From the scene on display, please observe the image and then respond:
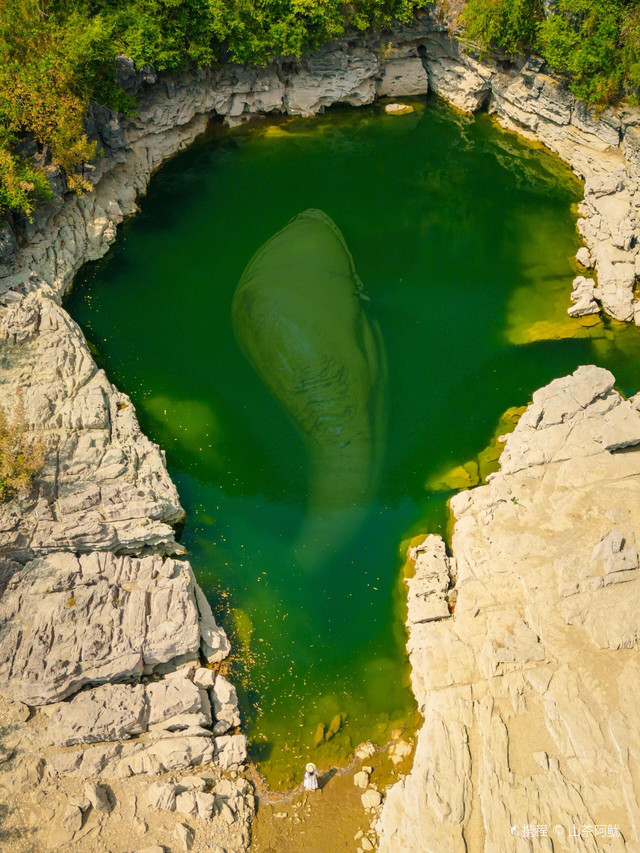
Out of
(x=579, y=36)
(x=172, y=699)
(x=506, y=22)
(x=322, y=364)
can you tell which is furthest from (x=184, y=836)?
(x=506, y=22)

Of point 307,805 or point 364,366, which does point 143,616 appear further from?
point 364,366

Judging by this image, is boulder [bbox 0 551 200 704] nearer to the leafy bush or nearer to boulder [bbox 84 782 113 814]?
boulder [bbox 84 782 113 814]

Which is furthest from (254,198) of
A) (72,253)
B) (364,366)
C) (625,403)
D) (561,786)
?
→ (561,786)

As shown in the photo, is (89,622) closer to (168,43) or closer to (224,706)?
(224,706)

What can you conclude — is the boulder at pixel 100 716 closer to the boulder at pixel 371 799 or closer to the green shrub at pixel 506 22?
the boulder at pixel 371 799

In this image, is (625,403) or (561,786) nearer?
(561,786)

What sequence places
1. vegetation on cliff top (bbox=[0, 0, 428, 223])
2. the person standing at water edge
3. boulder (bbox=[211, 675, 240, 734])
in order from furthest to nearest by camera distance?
vegetation on cliff top (bbox=[0, 0, 428, 223])
boulder (bbox=[211, 675, 240, 734])
the person standing at water edge

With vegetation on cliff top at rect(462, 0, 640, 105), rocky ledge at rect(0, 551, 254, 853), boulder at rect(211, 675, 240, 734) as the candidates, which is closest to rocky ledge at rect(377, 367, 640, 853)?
boulder at rect(211, 675, 240, 734)
